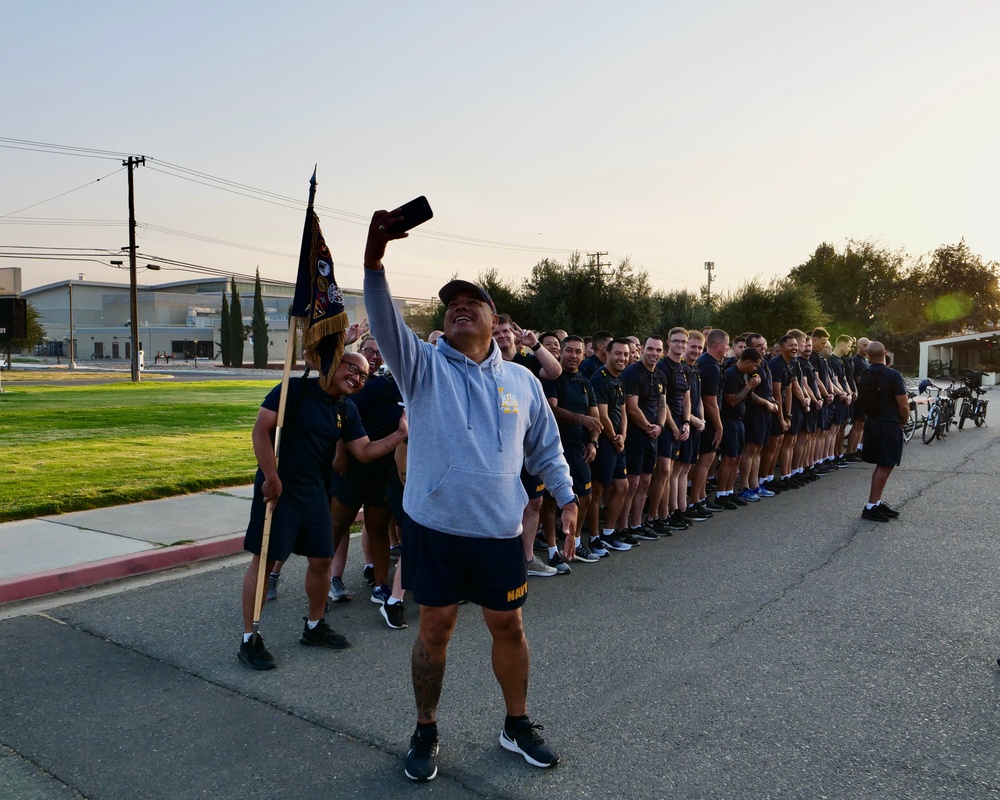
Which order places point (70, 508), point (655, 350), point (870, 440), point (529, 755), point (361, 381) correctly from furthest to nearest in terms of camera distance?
point (870, 440) → point (70, 508) → point (655, 350) → point (361, 381) → point (529, 755)

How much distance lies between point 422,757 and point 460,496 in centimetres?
115

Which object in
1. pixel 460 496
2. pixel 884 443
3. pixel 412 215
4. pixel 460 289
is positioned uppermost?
pixel 412 215

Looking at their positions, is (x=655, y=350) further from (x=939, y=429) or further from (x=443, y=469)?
(x=939, y=429)

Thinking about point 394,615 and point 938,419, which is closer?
point 394,615

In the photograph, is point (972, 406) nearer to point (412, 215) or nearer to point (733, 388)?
point (733, 388)

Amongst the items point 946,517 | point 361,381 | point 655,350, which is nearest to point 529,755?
point 361,381

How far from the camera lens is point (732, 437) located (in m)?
9.70

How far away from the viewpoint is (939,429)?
55.9 ft

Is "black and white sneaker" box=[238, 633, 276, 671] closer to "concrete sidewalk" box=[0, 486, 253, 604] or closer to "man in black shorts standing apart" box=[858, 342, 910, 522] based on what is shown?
"concrete sidewalk" box=[0, 486, 253, 604]

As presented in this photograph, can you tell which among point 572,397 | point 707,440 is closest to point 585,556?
point 572,397

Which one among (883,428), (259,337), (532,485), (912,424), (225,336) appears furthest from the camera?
(225,336)

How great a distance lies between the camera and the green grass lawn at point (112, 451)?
9.14 metres

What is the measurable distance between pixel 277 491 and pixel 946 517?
7735 millimetres

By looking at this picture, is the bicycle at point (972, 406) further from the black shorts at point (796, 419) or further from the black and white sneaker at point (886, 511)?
the black and white sneaker at point (886, 511)
